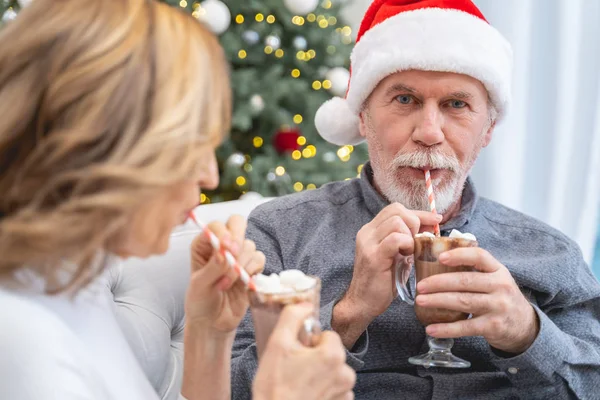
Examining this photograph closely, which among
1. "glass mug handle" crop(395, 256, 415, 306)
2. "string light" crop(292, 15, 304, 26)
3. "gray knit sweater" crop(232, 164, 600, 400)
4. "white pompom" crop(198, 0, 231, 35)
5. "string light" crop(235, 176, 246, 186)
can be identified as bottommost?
"string light" crop(235, 176, 246, 186)

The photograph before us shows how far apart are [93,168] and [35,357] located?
0.93 ft

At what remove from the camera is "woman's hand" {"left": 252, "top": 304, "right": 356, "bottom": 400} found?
953mm

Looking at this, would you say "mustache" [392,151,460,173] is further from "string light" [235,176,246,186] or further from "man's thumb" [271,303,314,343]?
"string light" [235,176,246,186]

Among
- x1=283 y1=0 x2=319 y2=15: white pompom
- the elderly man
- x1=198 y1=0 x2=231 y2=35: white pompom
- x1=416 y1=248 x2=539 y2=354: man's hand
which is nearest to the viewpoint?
x1=416 y1=248 x2=539 y2=354: man's hand

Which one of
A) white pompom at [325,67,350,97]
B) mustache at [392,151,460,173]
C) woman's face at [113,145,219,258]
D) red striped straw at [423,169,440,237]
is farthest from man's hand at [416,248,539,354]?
white pompom at [325,67,350,97]

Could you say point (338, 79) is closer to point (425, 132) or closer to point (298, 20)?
point (298, 20)

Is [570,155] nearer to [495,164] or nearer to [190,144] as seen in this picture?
[495,164]

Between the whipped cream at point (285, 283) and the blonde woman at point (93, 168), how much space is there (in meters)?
0.09

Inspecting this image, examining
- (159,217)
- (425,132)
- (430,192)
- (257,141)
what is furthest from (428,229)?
(257,141)

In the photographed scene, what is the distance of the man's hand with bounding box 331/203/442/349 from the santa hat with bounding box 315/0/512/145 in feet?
1.61

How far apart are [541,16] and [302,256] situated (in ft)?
7.85

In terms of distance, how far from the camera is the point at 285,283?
1.12m

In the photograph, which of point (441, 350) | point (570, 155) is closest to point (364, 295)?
point (441, 350)

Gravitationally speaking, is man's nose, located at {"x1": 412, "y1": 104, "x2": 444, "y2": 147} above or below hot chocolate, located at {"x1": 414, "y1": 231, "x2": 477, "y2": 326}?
above
